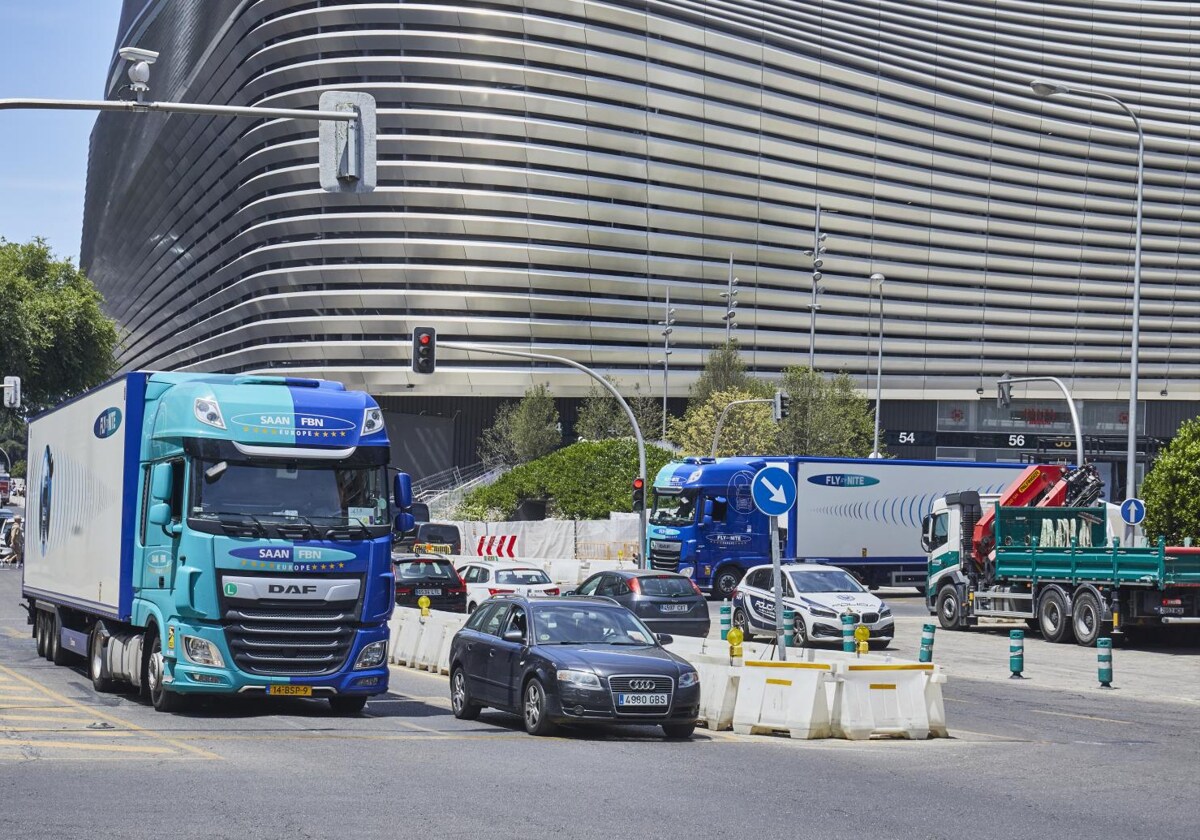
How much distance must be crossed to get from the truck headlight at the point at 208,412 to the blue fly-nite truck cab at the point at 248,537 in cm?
1

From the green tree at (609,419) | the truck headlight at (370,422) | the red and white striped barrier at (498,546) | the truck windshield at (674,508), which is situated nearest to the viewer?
the truck headlight at (370,422)

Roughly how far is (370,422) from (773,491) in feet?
15.2

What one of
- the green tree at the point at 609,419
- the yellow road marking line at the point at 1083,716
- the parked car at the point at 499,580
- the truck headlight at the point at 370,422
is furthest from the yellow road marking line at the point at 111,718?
the green tree at the point at 609,419

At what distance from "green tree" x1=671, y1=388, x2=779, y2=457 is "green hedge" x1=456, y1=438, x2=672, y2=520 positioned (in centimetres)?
453

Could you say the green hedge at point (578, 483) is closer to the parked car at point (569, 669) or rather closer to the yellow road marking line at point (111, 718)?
the yellow road marking line at point (111, 718)

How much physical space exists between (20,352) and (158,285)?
50931 millimetres

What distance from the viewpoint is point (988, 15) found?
109m

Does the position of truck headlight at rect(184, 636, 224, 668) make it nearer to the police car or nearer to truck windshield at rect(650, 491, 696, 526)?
the police car

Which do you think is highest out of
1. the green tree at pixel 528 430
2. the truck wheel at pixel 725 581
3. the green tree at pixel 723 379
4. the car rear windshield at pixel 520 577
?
the green tree at pixel 723 379

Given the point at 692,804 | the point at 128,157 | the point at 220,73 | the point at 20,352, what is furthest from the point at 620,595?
the point at 128,157

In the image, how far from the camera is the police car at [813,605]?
2662cm

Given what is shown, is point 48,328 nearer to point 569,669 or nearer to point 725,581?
point 725,581

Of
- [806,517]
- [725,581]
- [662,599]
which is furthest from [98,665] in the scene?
[806,517]

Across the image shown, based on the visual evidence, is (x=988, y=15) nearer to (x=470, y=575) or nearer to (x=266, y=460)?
(x=470, y=575)
